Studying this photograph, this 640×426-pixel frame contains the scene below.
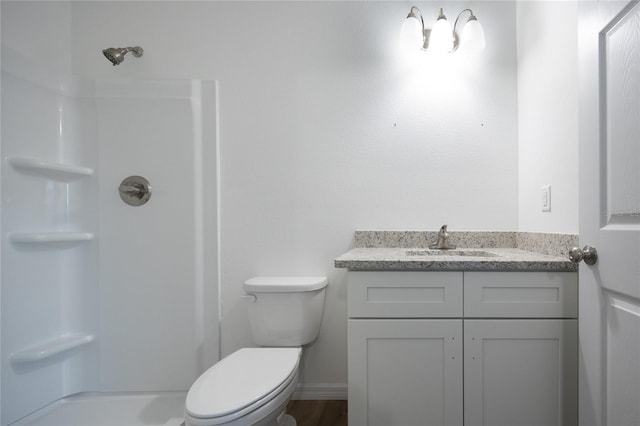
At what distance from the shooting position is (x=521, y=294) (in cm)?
107

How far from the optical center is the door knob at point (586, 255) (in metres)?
0.87

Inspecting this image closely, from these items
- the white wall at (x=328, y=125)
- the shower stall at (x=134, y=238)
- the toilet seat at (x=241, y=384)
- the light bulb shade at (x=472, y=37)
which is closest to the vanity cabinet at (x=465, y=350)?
the toilet seat at (x=241, y=384)

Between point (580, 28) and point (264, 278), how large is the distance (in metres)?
1.56

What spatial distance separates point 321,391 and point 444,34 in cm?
193

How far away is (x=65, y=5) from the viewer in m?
1.64

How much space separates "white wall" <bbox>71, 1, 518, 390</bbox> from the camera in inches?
62.1

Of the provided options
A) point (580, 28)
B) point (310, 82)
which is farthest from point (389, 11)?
point (580, 28)

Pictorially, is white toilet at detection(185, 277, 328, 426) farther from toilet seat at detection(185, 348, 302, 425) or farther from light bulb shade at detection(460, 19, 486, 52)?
light bulb shade at detection(460, 19, 486, 52)

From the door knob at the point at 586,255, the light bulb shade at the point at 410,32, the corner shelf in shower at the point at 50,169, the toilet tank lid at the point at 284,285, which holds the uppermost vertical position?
the light bulb shade at the point at 410,32

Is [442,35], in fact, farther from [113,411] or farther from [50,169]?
[113,411]

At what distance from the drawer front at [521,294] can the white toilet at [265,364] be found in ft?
2.22

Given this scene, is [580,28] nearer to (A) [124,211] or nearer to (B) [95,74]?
(A) [124,211]

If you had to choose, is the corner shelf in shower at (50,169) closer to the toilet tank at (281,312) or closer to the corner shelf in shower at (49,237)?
the corner shelf in shower at (49,237)

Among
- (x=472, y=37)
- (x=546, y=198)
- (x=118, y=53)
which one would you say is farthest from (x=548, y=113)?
(x=118, y=53)
